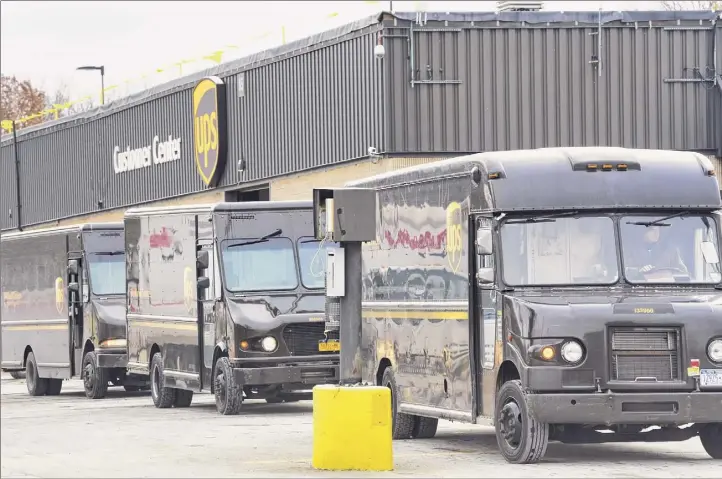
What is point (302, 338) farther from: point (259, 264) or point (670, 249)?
point (670, 249)

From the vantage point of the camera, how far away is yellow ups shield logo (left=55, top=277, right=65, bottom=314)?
3266 centimetres

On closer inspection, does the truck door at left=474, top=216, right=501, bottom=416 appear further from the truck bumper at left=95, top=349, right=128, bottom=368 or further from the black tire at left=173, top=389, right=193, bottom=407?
the truck bumper at left=95, top=349, right=128, bottom=368

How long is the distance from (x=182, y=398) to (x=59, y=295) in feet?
20.8

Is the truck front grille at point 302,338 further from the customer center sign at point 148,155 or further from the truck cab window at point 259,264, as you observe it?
the customer center sign at point 148,155

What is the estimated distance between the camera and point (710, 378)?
52.4 feet

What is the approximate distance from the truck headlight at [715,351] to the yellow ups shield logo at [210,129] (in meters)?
29.2

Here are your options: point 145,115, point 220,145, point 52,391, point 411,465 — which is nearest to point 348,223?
point 411,465

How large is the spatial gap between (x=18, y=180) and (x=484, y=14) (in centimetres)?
3060

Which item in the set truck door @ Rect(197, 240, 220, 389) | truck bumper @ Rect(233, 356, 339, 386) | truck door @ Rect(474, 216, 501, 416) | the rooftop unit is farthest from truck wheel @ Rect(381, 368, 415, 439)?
the rooftop unit

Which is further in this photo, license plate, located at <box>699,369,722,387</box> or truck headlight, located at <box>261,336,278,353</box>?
truck headlight, located at <box>261,336,278,353</box>

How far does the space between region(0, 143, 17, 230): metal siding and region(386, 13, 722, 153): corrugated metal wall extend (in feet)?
99.7

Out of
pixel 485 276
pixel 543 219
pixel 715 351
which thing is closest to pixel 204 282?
pixel 485 276

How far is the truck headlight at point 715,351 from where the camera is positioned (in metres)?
16.0

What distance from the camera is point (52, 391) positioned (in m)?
33.3
